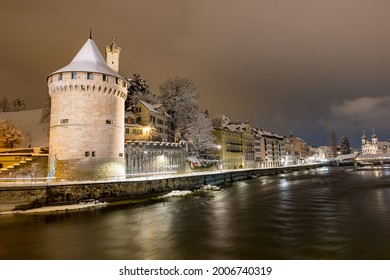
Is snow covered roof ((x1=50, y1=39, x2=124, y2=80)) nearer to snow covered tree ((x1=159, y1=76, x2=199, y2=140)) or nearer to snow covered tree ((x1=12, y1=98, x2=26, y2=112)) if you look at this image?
snow covered tree ((x1=159, y1=76, x2=199, y2=140))

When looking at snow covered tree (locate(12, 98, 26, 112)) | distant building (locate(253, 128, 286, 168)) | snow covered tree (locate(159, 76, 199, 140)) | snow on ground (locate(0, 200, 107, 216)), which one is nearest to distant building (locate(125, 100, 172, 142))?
snow covered tree (locate(159, 76, 199, 140))

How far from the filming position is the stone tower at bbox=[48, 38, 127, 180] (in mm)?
29312

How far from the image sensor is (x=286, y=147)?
142 meters

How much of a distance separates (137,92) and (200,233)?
162 feet

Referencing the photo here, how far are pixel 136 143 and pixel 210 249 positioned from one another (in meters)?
30.4

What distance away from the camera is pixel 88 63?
3138cm

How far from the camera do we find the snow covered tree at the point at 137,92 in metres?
59.2

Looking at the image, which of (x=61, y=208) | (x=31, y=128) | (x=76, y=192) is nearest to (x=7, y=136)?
(x=31, y=128)

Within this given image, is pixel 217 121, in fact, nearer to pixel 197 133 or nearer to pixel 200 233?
pixel 197 133

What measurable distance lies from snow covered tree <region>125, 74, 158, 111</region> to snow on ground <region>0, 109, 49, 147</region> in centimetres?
2124

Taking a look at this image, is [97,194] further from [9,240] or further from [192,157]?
[192,157]
